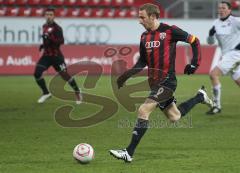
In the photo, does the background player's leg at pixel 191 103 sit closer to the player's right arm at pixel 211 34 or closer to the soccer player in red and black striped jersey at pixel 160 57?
the soccer player in red and black striped jersey at pixel 160 57

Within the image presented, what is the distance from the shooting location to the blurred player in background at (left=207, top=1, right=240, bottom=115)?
13922mm

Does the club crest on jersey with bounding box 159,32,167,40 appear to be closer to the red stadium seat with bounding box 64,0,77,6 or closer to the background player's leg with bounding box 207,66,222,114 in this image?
the background player's leg with bounding box 207,66,222,114

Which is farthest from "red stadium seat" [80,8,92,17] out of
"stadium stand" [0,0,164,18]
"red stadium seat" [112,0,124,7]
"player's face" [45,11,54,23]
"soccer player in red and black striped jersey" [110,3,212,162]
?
"soccer player in red and black striped jersey" [110,3,212,162]

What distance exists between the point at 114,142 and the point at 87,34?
16.6 m

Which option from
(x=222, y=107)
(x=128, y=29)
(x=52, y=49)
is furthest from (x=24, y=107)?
(x=128, y=29)

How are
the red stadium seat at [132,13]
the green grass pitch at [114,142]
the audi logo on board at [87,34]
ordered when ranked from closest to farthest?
the green grass pitch at [114,142] < the audi logo on board at [87,34] < the red stadium seat at [132,13]

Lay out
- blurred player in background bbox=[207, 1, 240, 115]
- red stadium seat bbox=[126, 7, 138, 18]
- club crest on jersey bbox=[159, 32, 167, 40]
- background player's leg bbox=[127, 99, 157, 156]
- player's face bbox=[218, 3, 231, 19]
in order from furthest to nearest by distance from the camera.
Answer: red stadium seat bbox=[126, 7, 138, 18] < blurred player in background bbox=[207, 1, 240, 115] < player's face bbox=[218, 3, 231, 19] < club crest on jersey bbox=[159, 32, 167, 40] < background player's leg bbox=[127, 99, 157, 156]

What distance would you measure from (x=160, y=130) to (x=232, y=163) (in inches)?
141

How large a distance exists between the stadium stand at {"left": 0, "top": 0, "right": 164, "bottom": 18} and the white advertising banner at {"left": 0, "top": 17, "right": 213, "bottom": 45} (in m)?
1.53

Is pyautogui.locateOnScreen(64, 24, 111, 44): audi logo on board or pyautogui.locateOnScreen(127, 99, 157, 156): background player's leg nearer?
pyautogui.locateOnScreen(127, 99, 157, 156): background player's leg

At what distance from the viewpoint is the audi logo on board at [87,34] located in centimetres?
2644

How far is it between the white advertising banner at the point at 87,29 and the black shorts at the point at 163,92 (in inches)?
678

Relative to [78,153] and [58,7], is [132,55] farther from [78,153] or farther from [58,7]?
[78,153]

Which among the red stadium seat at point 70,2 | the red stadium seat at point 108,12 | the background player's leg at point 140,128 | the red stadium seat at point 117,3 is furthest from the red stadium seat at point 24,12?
the background player's leg at point 140,128
